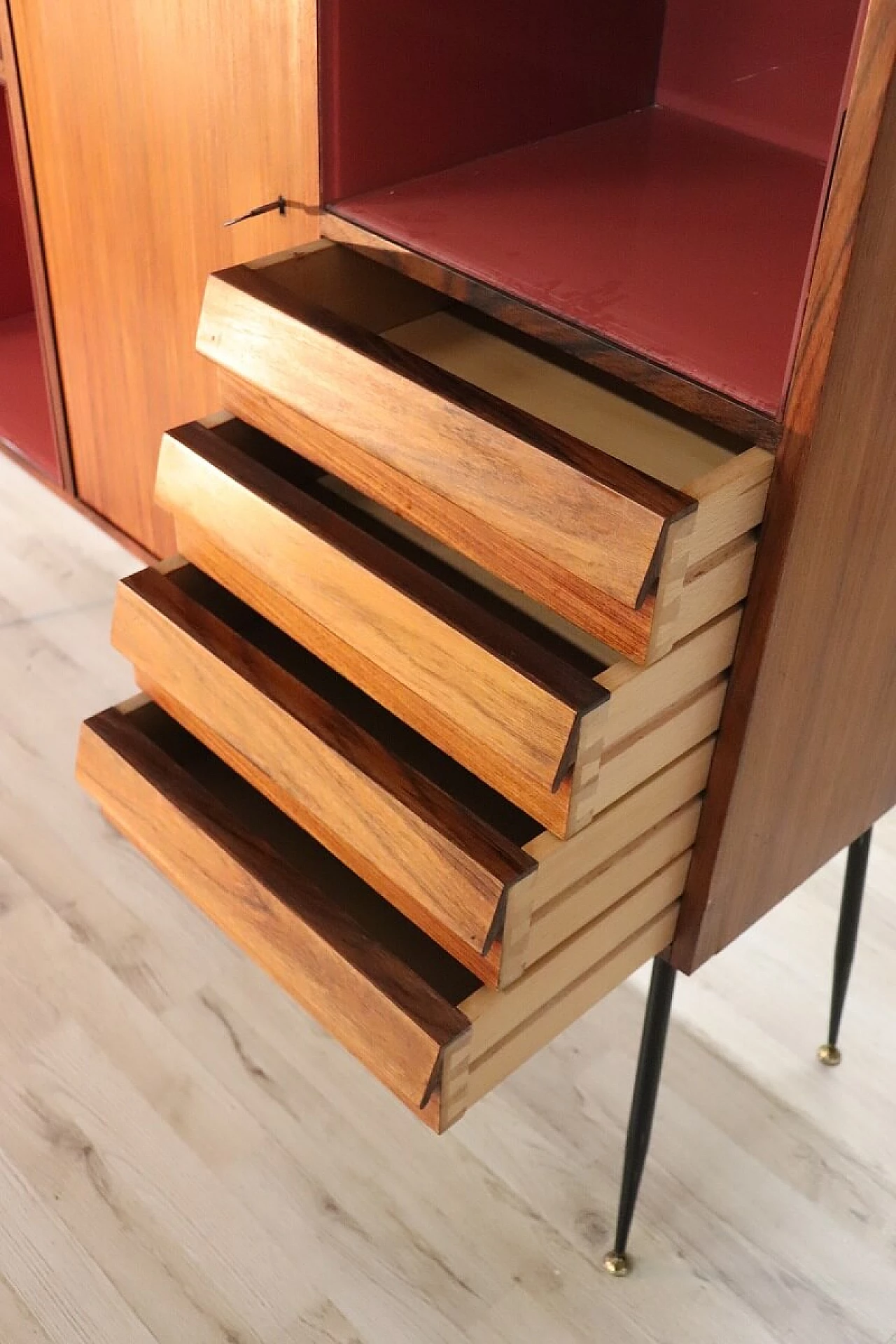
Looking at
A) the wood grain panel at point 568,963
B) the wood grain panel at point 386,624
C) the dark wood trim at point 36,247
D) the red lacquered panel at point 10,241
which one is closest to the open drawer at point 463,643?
the wood grain panel at point 386,624

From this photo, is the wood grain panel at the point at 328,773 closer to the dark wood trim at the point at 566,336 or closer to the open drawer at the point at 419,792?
the open drawer at the point at 419,792

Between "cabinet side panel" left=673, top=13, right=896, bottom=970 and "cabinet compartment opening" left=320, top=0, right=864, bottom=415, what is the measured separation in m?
0.07

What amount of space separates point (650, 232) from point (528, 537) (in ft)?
1.01

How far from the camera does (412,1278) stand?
1.15 m

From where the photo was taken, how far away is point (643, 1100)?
1065 millimetres

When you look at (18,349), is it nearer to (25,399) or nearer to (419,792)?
(25,399)

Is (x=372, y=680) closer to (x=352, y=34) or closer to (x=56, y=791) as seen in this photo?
(x=352, y=34)

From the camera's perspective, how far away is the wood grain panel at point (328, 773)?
75 cm

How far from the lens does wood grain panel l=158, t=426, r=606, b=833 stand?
2.36 ft

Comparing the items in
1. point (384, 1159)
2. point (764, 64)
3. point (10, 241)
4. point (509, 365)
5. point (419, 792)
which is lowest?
point (384, 1159)

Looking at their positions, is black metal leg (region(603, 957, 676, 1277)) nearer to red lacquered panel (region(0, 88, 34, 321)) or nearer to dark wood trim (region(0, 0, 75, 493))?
dark wood trim (region(0, 0, 75, 493))

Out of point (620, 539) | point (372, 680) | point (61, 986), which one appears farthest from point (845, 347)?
point (61, 986)

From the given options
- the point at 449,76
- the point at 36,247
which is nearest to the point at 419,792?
the point at 449,76

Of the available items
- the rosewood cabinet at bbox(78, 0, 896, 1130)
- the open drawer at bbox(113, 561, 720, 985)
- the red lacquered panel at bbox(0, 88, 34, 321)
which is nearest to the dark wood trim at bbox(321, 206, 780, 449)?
the rosewood cabinet at bbox(78, 0, 896, 1130)
